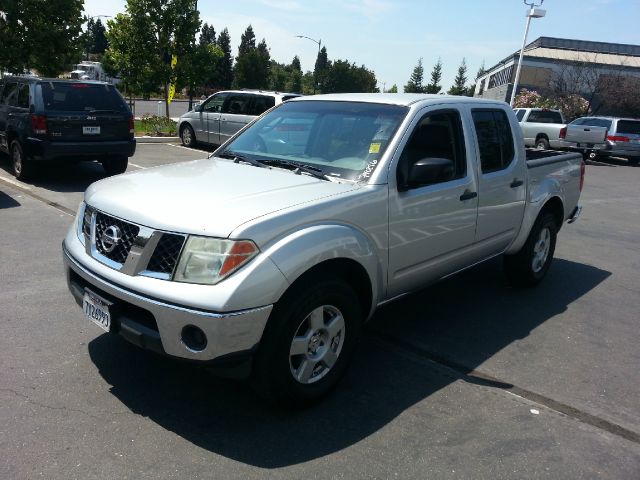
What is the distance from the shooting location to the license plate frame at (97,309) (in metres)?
2.97

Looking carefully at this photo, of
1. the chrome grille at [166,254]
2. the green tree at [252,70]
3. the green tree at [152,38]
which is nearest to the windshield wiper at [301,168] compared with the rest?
the chrome grille at [166,254]

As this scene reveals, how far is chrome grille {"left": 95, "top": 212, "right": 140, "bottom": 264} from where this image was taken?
2984mm

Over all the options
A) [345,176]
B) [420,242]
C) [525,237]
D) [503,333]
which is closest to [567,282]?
[525,237]

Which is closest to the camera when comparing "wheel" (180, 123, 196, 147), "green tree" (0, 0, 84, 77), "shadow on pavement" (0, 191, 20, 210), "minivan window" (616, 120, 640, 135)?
"shadow on pavement" (0, 191, 20, 210)

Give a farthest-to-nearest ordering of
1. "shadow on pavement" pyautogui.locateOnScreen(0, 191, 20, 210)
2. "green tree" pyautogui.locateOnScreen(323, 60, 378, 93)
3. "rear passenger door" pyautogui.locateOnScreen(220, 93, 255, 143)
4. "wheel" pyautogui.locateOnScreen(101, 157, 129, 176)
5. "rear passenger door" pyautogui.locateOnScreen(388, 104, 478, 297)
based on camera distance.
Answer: "green tree" pyautogui.locateOnScreen(323, 60, 378, 93) → "rear passenger door" pyautogui.locateOnScreen(220, 93, 255, 143) → "wheel" pyautogui.locateOnScreen(101, 157, 129, 176) → "shadow on pavement" pyautogui.locateOnScreen(0, 191, 20, 210) → "rear passenger door" pyautogui.locateOnScreen(388, 104, 478, 297)

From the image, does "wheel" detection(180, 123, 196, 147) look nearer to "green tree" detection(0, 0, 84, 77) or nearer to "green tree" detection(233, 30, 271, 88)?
"green tree" detection(0, 0, 84, 77)

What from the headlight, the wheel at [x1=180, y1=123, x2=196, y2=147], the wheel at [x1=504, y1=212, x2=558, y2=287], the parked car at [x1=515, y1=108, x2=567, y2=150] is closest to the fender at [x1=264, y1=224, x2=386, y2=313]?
Answer: the headlight

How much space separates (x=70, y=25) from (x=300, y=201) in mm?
16599

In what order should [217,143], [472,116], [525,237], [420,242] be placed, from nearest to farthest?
[420,242] → [472,116] → [525,237] → [217,143]

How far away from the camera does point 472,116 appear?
445 cm

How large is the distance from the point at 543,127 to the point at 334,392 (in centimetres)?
2105

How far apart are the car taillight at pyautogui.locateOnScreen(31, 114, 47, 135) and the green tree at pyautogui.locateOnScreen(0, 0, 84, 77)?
8.59 meters

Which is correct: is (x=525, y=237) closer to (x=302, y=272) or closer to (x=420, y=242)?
(x=420, y=242)

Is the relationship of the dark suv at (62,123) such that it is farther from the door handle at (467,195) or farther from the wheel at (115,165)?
the door handle at (467,195)
